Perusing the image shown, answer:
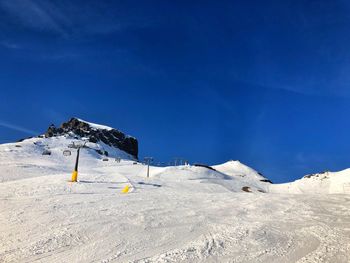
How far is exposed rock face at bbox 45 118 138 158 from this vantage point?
498ft

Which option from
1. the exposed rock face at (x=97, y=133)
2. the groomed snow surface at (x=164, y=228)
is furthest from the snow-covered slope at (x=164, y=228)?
the exposed rock face at (x=97, y=133)

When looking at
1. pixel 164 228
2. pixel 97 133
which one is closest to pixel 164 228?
pixel 164 228

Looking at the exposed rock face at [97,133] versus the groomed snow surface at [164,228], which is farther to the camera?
the exposed rock face at [97,133]

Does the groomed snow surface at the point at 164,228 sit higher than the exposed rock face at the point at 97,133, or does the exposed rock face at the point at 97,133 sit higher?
the exposed rock face at the point at 97,133

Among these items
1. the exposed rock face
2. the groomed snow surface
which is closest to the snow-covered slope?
the groomed snow surface

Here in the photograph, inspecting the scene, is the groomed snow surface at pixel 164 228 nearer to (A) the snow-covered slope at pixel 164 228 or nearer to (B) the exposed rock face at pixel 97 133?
(A) the snow-covered slope at pixel 164 228

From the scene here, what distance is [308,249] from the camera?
39.5 feet

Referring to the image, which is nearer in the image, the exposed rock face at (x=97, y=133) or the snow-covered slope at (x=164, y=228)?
the snow-covered slope at (x=164, y=228)

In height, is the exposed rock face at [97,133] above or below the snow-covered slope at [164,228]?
above

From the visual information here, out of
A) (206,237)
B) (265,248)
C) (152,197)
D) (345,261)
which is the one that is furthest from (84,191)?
(345,261)

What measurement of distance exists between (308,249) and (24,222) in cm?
958

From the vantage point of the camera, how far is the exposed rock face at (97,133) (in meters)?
152

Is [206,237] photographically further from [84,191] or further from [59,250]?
[84,191]

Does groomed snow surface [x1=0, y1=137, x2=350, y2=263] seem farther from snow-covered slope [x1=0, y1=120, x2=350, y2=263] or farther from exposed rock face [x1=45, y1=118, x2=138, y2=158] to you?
exposed rock face [x1=45, y1=118, x2=138, y2=158]
